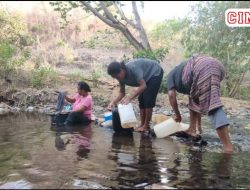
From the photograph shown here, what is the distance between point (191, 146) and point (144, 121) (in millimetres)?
1359

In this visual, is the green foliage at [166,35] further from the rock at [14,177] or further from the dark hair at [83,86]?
the rock at [14,177]

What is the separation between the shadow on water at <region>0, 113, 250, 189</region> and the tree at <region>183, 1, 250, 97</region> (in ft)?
21.3

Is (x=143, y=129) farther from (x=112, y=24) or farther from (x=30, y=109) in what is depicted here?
(x=112, y=24)

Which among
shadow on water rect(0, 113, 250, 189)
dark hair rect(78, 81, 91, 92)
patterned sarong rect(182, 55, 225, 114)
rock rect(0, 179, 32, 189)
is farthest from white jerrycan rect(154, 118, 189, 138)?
rock rect(0, 179, 32, 189)

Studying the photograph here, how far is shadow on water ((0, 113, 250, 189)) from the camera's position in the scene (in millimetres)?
3549

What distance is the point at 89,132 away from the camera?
21.8 ft

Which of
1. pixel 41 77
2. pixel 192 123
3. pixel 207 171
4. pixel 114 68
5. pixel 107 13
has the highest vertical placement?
pixel 107 13

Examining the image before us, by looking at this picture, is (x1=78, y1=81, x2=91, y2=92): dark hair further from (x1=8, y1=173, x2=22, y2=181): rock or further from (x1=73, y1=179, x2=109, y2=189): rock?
(x1=73, y1=179, x2=109, y2=189): rock

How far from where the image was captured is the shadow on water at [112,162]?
3.55 m
